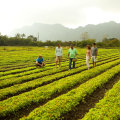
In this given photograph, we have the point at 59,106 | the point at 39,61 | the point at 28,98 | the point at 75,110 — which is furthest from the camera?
the point at 39,61

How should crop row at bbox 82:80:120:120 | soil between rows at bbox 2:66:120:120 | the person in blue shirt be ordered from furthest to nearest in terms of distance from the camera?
1. the person in blue shirt
2. soil between rows at bbox 2:66:120:120
3. crop row at bbox 82:80:120:120

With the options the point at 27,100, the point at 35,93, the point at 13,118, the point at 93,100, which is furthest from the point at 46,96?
the point at 93,100

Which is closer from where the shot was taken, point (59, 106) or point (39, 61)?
point (59, 106)

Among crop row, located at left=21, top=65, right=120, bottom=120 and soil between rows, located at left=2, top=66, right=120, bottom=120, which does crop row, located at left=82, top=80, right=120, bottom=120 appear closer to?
soil between rows, located at left=2, top=66, right=120, bottom=120

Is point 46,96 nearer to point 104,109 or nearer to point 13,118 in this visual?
point 13,118

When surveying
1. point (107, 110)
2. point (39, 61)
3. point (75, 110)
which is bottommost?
point (75, 110)

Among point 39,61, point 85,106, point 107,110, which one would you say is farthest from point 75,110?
point 39,61

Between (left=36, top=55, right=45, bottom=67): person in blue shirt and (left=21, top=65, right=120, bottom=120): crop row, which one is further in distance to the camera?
(left=36, top=55, right=45, bottom=67): person in blue shirt

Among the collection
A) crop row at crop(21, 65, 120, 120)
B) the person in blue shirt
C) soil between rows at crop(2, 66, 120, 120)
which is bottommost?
soil between rows at crop(2, 66, 120, 120)

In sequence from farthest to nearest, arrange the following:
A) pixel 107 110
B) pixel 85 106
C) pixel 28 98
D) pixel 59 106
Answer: pixel 28 98 < pixel 85 106 < pixel 59 106 < pixel 107 110

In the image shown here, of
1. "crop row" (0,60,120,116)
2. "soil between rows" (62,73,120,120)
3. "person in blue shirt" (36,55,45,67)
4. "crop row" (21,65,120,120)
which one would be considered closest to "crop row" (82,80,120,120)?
"soil between rows" (62,73,120,120)

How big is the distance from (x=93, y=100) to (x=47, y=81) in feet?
14.4

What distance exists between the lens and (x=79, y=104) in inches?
264

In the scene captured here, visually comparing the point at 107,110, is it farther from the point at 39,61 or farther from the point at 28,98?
the point at 39,61
